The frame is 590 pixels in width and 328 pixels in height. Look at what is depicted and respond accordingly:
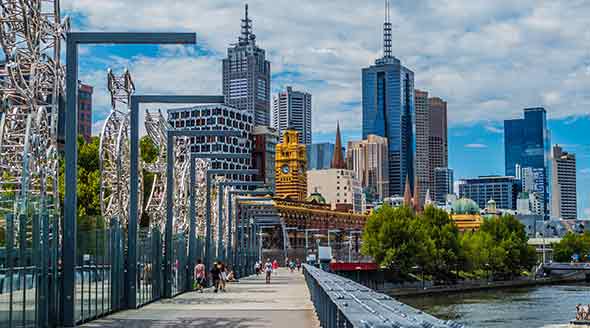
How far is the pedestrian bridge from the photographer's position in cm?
1177

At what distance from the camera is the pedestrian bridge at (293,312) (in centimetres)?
1177

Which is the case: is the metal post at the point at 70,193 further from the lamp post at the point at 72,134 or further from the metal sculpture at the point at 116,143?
the metal sculpture at the point at 116,143

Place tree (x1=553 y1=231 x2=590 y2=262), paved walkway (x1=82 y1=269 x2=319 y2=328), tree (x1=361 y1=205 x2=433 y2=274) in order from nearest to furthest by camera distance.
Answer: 1. paved walkway (x1=82 y1=269 x2=319 y2=328)
2. tree (x1=361 y1=205 x2=433 y2=274)
3. tree (x1=553 y1=231 x2=590 y2=262)

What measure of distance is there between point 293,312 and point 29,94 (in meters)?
10.4

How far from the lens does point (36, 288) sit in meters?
21.3

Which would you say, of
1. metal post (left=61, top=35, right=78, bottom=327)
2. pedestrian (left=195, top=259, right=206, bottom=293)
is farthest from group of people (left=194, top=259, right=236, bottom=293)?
metal post (left=61, top=35, right=78, bottom=327)

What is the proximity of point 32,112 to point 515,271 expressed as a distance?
128389 mm

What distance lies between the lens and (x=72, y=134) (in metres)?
24.4

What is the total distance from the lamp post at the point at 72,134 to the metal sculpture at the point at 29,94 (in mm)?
913

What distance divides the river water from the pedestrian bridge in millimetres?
37523

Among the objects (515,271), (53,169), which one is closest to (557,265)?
(515,271)

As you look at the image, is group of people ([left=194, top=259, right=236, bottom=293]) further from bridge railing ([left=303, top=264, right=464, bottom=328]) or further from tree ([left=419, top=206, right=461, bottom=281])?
tree ([left=419, top=206, right=461, bottom=281])

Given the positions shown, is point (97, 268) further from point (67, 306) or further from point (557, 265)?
point (557, 265)

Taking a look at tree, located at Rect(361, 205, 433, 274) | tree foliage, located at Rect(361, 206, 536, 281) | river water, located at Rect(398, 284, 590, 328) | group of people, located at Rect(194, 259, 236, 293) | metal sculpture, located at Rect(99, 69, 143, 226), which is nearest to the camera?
metal sculpture, located at Rect(99, 69, 143, 226)
